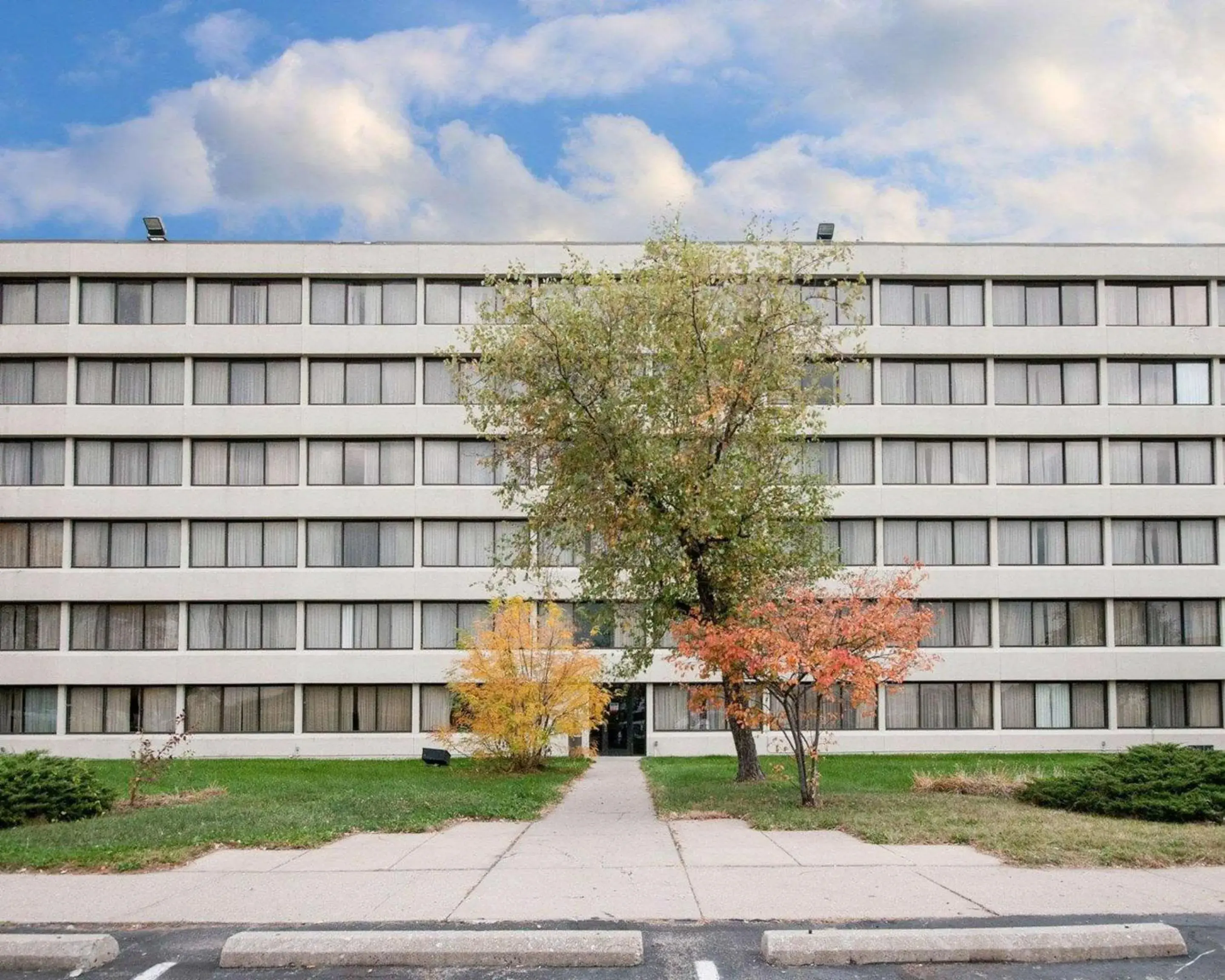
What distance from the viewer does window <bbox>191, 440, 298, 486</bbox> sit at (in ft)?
133

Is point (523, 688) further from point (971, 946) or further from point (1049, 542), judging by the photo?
point (1049, 542)

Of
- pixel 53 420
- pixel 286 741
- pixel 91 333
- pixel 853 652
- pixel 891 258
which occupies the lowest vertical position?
pixel 286 741

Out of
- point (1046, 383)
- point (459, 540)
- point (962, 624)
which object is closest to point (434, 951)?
Result: point (459, 540)

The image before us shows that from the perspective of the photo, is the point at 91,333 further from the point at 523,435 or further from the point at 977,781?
the point at 977,781

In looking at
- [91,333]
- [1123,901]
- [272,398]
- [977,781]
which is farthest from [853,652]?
[91,333]

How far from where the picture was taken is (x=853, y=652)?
17500 millimetres

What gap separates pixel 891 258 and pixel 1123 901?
32.9 meters

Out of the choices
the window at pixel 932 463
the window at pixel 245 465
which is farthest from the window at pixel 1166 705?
the window at pixel 245 465

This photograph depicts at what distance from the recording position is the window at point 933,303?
4072 centimetres

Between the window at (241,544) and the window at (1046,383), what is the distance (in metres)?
25.0

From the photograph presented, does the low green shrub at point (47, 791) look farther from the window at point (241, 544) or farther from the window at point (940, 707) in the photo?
the window at point (940, 707)

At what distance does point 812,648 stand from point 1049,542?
26135 mm

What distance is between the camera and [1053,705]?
4038 cm

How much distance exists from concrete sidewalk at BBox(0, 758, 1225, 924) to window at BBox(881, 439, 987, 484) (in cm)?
2694
